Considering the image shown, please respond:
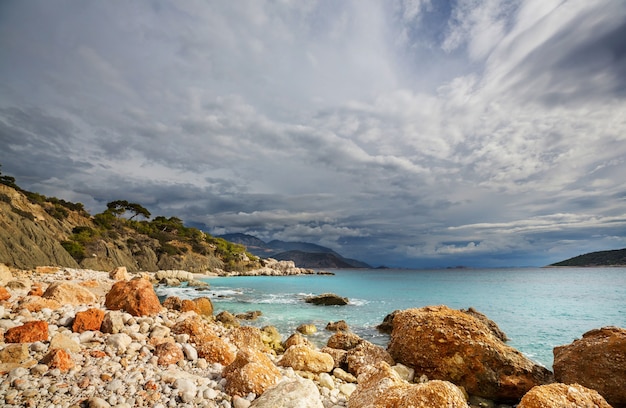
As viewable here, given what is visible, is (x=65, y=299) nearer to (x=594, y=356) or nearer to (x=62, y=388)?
(x=62, y=388)

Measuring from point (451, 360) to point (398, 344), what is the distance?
5.91ft

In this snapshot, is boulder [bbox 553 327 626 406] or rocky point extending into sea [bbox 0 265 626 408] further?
boulder [bbox 553 327 626 406]

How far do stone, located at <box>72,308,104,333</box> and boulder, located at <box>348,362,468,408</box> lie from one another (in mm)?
6508

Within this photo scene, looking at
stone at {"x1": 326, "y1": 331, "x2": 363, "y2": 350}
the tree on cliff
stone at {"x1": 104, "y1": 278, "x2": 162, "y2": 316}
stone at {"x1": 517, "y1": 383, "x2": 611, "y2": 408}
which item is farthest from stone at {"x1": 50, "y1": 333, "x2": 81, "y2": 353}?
the tree on cliff

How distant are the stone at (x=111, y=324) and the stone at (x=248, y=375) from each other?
3.21 metres

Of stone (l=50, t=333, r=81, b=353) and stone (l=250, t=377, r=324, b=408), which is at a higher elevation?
stone (l=50, t=333, r=81, b=353)

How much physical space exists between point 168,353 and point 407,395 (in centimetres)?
522

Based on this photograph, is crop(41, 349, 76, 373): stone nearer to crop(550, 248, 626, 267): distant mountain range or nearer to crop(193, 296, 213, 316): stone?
crop(193, 296, 213, 316): stone

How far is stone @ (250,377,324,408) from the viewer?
4891 millimetres

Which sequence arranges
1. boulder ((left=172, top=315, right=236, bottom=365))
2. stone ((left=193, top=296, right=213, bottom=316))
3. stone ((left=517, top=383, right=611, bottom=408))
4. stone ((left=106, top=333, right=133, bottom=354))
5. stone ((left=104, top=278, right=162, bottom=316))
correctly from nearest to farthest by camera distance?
stone ((left=517, top=383, right=611, bottom=408)) < stone ((left=106, top=333, right=133, bottom=354)) < boulder ((left=172, top=315, right=236, bottom=365)) < stone ((left=104, top=278, right=162, bottom=316)) < stone ((left=193, top=296, right=213, bottom=316))

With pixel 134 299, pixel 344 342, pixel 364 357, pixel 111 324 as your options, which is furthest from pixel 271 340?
pixel 111 324


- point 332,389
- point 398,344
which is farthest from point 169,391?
point 398,344

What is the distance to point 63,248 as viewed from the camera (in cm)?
3953

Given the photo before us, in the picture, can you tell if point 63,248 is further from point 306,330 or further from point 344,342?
point 344,342
